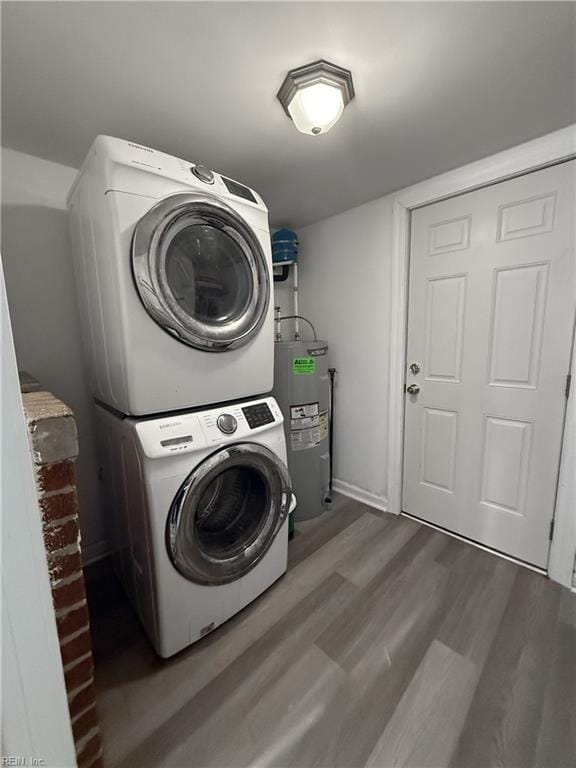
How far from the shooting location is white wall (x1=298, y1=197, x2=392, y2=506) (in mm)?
1951

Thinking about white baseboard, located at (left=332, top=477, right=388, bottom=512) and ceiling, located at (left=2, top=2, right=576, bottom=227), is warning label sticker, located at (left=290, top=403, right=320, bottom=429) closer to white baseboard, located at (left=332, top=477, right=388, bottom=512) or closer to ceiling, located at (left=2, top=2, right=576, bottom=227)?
white baseboard, located at (left=332, top=477, right=388, bottom=512)

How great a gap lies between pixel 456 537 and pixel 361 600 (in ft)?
2.62

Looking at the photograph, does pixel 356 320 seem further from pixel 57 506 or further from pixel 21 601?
pixel 21 601

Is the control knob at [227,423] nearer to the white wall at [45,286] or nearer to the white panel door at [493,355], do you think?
the white wall at [45,286]

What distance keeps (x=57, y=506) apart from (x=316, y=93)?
4.64ft

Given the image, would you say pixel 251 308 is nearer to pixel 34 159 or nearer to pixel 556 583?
pixel 34 159

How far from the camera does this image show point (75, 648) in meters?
0.70

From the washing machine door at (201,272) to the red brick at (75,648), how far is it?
0.87 metres

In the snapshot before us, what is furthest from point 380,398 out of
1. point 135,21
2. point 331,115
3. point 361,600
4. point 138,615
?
point 135,21

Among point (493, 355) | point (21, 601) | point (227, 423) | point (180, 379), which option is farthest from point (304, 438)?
point (21, 601)

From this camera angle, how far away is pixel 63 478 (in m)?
0.65

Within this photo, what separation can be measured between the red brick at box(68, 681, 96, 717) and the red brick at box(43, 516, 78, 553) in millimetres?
392

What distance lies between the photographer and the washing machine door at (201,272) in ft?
3.26

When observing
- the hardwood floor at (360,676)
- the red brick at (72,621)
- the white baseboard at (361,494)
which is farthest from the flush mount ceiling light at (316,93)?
the white baseboard at (361,494)
